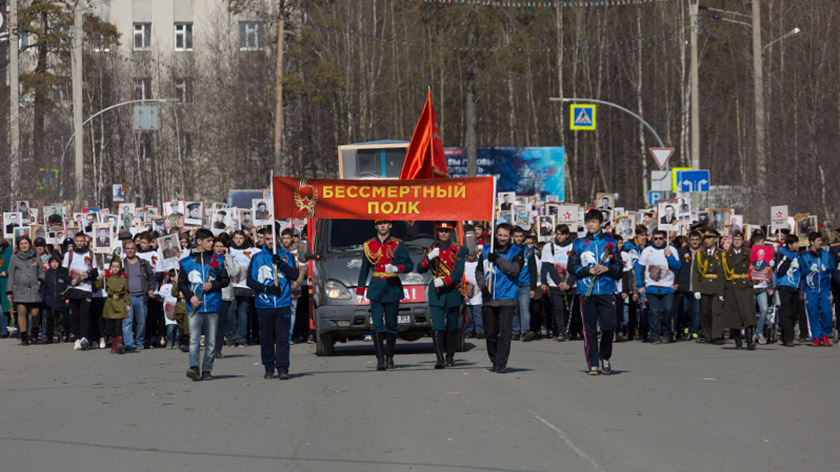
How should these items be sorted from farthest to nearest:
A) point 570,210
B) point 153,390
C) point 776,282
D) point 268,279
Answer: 1. point 570,210
2. point 776,282
3. point 268,279
4. point 153,390

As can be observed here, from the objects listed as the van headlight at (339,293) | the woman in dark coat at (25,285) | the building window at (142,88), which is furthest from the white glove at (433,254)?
the building window at (142,88)

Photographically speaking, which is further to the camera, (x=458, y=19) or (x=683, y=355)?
(x=458, y=19)

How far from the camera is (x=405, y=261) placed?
15.7 metres

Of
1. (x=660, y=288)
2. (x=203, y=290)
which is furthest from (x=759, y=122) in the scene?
(x=203, y=290)

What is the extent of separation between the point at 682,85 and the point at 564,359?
44.5m

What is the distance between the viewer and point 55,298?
21.8 meters

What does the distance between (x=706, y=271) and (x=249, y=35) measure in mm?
48165

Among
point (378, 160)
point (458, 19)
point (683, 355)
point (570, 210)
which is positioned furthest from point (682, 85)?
point (683, 355)

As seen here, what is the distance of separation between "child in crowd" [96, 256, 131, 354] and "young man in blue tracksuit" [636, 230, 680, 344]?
8381 millimetres

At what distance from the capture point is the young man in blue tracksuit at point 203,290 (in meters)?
14.7

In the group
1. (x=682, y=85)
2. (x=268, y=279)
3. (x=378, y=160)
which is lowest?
(x=268, y=279)

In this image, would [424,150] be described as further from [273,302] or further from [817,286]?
[817,286]

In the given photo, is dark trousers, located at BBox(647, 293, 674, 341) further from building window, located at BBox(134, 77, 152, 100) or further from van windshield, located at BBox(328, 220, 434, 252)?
building window, located at BBox(134, 77, 152, 100)

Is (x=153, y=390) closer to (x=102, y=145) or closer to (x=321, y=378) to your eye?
(x=321, y=378)
